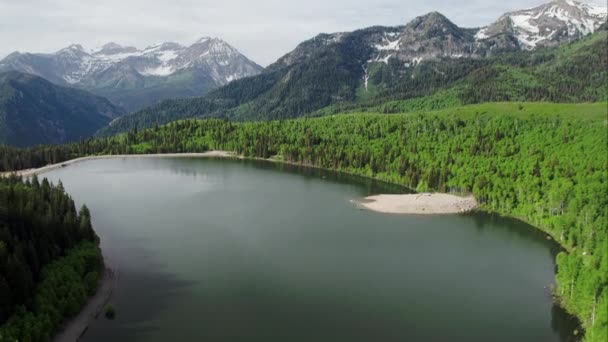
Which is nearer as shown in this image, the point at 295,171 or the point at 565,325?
the point at 565,325

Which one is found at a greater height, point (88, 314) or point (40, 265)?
point (40, 265)

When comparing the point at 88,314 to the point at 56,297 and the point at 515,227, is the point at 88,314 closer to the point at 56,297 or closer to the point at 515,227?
the point at 56,297

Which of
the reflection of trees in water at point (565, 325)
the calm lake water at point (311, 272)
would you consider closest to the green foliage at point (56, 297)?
the calm lake water at point (311, 272)

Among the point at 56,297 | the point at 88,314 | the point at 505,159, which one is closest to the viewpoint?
the point at 56,297

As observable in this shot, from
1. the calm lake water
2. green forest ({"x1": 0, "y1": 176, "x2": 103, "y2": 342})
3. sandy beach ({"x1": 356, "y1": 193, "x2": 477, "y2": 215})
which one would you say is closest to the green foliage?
green forest ({"x1": 0, "y1": 176, "x2": 103, "y2": 342})

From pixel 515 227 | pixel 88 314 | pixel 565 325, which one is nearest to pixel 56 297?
pixel 88 314

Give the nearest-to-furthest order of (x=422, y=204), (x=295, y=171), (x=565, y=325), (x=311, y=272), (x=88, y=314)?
(x=88, y=314) < (x=565, y=325) < (x=311, y=272) < (x=422, y=204) < (x=295, y=171)

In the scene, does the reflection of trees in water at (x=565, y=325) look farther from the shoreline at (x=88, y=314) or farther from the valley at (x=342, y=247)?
the shoreline at (x=88, y=314)
